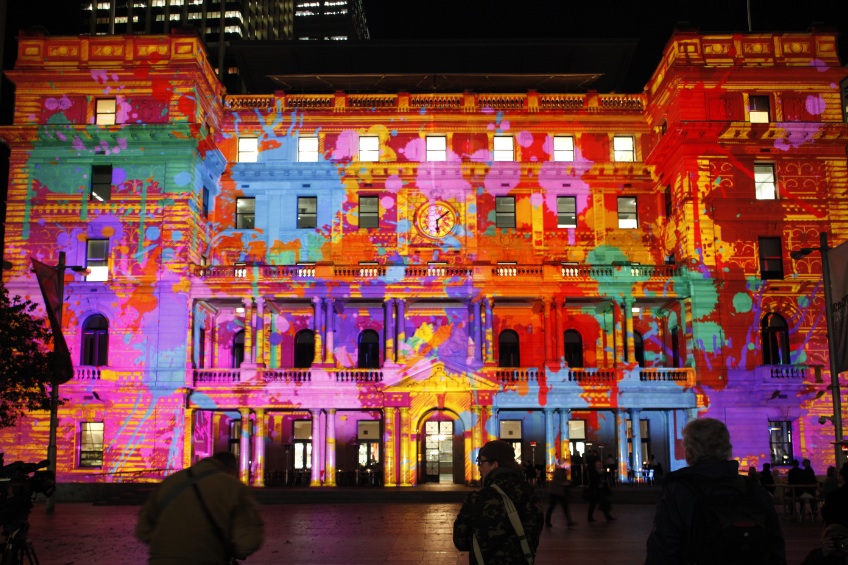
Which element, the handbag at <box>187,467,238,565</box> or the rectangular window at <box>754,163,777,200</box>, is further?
the rectangular window at <box>754,163,777,200</box>

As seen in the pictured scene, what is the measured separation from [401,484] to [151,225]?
16286 mm

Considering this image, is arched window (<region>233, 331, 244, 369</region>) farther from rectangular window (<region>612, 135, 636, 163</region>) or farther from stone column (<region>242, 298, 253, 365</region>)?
rectangular window (<region>612, 135, 636, 163</region>)

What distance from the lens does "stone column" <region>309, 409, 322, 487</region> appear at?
4047 centimetres

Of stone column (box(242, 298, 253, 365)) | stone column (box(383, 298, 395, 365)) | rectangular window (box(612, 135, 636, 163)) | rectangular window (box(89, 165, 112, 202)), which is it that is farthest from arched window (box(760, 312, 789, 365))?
rectangular window (box(89, 165, 112, 202))

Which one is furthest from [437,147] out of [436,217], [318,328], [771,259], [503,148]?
[771,259]

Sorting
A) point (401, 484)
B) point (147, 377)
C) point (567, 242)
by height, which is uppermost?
point (567, 242)

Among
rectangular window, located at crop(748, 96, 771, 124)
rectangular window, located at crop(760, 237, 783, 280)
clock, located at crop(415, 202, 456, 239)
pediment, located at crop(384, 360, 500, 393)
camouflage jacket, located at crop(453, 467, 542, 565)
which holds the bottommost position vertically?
camouflage jacket, located at crop(453, 467, 542, 565)

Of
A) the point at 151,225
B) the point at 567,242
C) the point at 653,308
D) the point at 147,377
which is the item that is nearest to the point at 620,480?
the point at 653,308

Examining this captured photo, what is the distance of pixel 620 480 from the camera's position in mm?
40156

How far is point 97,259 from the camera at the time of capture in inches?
1671

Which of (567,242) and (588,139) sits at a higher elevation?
(588,139)

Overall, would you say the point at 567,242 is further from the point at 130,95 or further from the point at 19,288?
the point at 19,288

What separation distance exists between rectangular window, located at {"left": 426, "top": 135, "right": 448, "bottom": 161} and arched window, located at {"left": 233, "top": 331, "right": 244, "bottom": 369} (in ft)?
42.8

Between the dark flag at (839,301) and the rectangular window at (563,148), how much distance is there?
2500 centimetres
